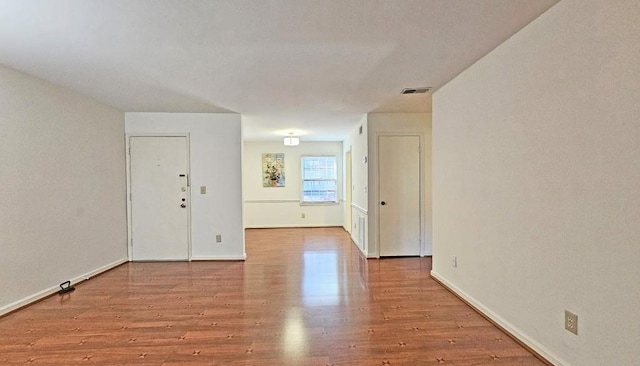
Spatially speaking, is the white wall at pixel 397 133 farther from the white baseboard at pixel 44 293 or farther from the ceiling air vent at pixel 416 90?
the white baseboard at pixel 44 293

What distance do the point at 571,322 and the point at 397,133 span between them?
Answer: 3.62m

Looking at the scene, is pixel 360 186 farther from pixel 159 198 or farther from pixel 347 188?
pixel 159 198

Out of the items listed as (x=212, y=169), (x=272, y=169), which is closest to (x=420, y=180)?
(x=212, y=169)

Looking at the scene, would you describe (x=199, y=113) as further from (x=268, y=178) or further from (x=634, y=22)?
(x=634, y=22)

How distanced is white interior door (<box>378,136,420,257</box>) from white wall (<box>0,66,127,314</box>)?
13.3 ft

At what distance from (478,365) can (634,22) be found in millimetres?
2132

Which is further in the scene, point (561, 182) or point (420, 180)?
point (420, 180)

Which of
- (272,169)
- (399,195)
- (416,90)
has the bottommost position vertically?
(399,195)

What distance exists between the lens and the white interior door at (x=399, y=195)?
5.21 meters

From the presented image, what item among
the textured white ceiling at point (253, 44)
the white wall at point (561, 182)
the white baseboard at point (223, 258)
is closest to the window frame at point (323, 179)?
the white baseboard at point (223, 258)

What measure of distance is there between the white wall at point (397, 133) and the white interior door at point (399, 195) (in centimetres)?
Result: 8

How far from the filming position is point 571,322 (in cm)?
198

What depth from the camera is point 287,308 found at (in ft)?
10.4

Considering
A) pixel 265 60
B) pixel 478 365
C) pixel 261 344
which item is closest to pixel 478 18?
pixel 265 60
